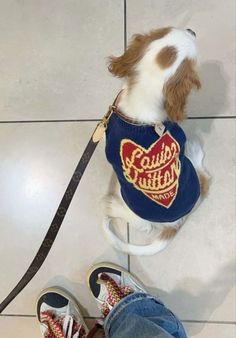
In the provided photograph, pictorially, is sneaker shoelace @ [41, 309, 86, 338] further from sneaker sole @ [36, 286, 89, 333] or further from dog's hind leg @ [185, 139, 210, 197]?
dog's hind leg @ [185, 139, 210, 197]

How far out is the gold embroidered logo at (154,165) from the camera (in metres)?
1.07

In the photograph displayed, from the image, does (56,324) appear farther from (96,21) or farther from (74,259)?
(96,21)

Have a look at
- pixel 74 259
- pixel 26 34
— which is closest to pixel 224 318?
pixel 74 259

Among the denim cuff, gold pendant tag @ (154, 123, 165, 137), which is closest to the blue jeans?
the denim cuff

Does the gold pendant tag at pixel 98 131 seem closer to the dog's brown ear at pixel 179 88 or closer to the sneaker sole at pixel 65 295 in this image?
the dog's brown ear at pixel 179 88

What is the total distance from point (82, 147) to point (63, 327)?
1.85ft

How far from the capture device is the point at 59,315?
59.1 inches

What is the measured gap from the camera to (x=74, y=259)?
4.94 ft

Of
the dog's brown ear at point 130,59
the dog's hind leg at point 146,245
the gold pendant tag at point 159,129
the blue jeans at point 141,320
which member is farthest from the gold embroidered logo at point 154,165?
the blue jeans at point 141,320

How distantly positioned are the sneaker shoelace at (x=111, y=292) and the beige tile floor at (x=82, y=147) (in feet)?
0.20

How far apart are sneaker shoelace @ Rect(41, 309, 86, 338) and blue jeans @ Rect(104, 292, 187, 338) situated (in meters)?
0.12

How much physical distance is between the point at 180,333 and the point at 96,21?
3.20 ft

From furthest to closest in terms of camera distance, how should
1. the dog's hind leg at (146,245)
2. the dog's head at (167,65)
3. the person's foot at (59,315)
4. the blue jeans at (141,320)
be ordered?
the person's foot at (59,315)
the dog's hind leg at (146,245)
the blue jeans at (141,320)
the dog's head at (167,65)

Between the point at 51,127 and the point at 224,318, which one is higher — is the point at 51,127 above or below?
above
